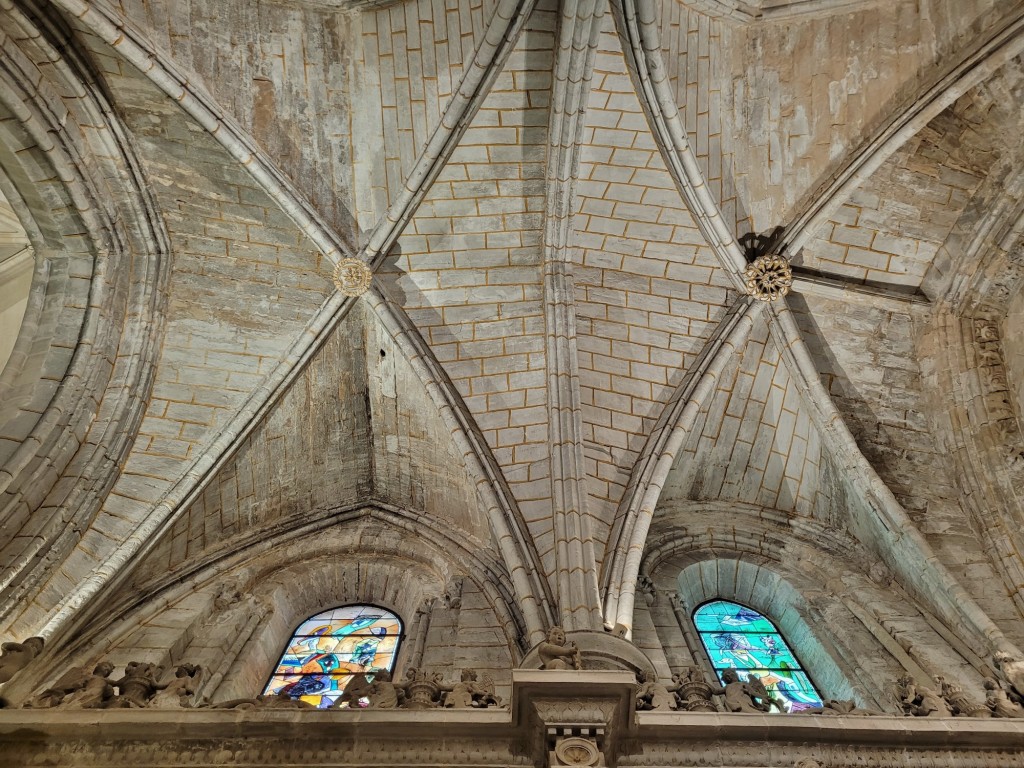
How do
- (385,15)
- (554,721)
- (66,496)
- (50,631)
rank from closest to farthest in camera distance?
(554,721)
(50,631)
(66,496)
(385,15)

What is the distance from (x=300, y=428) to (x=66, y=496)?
2.56m

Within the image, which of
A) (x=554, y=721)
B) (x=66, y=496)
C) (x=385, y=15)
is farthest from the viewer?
(x=385, y=15)

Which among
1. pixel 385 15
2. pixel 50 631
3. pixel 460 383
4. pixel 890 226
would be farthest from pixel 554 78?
pixel 50 631

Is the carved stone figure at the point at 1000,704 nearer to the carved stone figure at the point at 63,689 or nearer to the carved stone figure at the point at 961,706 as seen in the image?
the carved stone figure at the point at 961,706

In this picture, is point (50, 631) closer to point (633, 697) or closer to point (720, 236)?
point (633, 697)

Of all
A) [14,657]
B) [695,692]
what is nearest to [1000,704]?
[695,692]

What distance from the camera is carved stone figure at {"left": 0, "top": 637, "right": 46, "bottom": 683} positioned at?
21.7ft

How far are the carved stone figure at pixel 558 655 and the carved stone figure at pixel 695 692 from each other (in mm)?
740

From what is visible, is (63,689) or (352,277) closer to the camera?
(63,689)

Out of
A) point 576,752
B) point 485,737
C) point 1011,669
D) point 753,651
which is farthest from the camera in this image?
point 753,651

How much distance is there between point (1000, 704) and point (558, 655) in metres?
3.07

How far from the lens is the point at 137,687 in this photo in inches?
257

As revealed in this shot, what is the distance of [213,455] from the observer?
385 inches

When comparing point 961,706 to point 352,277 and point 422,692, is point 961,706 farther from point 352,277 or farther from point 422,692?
point 352,277
